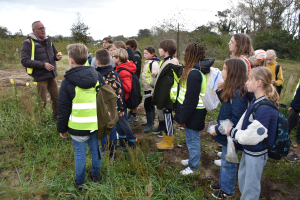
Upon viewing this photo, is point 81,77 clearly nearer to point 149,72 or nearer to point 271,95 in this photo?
point 271,95

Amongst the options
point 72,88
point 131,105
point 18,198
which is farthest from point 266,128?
point 18,198

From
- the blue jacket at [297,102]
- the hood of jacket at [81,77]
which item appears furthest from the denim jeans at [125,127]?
the blue jacket at [297,102]

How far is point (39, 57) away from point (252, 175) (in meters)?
4.35

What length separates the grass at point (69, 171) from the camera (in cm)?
230

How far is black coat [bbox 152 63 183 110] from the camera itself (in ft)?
10.3

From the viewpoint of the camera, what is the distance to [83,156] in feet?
7.50

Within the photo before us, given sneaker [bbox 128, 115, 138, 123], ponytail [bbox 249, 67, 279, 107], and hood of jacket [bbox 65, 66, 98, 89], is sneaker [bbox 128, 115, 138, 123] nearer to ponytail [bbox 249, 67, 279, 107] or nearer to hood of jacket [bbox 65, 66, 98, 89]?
hood of jacket [bbox 65, 66, 98, 89]

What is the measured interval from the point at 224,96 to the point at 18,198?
8.61 ft

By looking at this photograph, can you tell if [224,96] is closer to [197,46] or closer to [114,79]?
[197,46]

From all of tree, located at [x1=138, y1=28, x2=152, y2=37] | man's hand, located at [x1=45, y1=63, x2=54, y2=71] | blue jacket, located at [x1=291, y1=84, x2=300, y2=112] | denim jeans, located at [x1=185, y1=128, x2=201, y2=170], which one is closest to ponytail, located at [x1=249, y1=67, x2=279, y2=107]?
denim jeans, located at [x1=185, y1=128, x2=201, y2=170]

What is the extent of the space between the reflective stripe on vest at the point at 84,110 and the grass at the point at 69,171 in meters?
0.75

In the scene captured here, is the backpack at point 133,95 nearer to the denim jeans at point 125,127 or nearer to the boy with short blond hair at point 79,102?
the denim jeans at point 125,127

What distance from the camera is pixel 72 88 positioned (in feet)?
6.81

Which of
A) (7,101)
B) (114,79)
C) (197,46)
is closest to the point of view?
(197,46)
